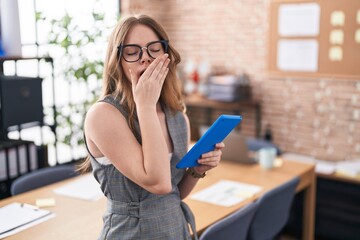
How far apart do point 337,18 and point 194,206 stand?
107 inches

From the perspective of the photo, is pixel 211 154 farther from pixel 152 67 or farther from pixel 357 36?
pixel 357 36

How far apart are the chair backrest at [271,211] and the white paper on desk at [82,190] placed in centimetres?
88

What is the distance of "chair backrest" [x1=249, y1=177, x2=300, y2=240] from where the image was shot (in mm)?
2566

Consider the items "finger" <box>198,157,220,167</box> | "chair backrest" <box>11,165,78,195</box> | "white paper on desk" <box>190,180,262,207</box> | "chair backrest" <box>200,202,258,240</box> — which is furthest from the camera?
"chair backrest" <box>11,165,78,195</box>

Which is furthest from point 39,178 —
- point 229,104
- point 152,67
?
point 229,104

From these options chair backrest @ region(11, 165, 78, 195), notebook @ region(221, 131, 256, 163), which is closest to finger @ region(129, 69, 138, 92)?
chair backrest @ region(11, 165, 78, 195)

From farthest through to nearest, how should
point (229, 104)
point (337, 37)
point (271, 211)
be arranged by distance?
point (229, 104)
point (337, 37)
point (271, 211)

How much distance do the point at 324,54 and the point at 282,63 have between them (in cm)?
46

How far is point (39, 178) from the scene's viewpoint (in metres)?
2.92

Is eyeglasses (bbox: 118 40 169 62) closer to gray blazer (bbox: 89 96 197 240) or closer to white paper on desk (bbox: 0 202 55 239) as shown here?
gray blazer (bbox: 89 96 197 240)

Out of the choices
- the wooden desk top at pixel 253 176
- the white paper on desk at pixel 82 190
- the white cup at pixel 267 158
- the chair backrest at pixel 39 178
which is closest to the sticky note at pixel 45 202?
the white paper on desk at pixel 82 190

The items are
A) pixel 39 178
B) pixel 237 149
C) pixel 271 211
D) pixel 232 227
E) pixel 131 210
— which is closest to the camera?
Result: pixel 131 210

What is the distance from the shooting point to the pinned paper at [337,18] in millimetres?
4371

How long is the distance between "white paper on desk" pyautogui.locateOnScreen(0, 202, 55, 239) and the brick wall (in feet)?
9.18
